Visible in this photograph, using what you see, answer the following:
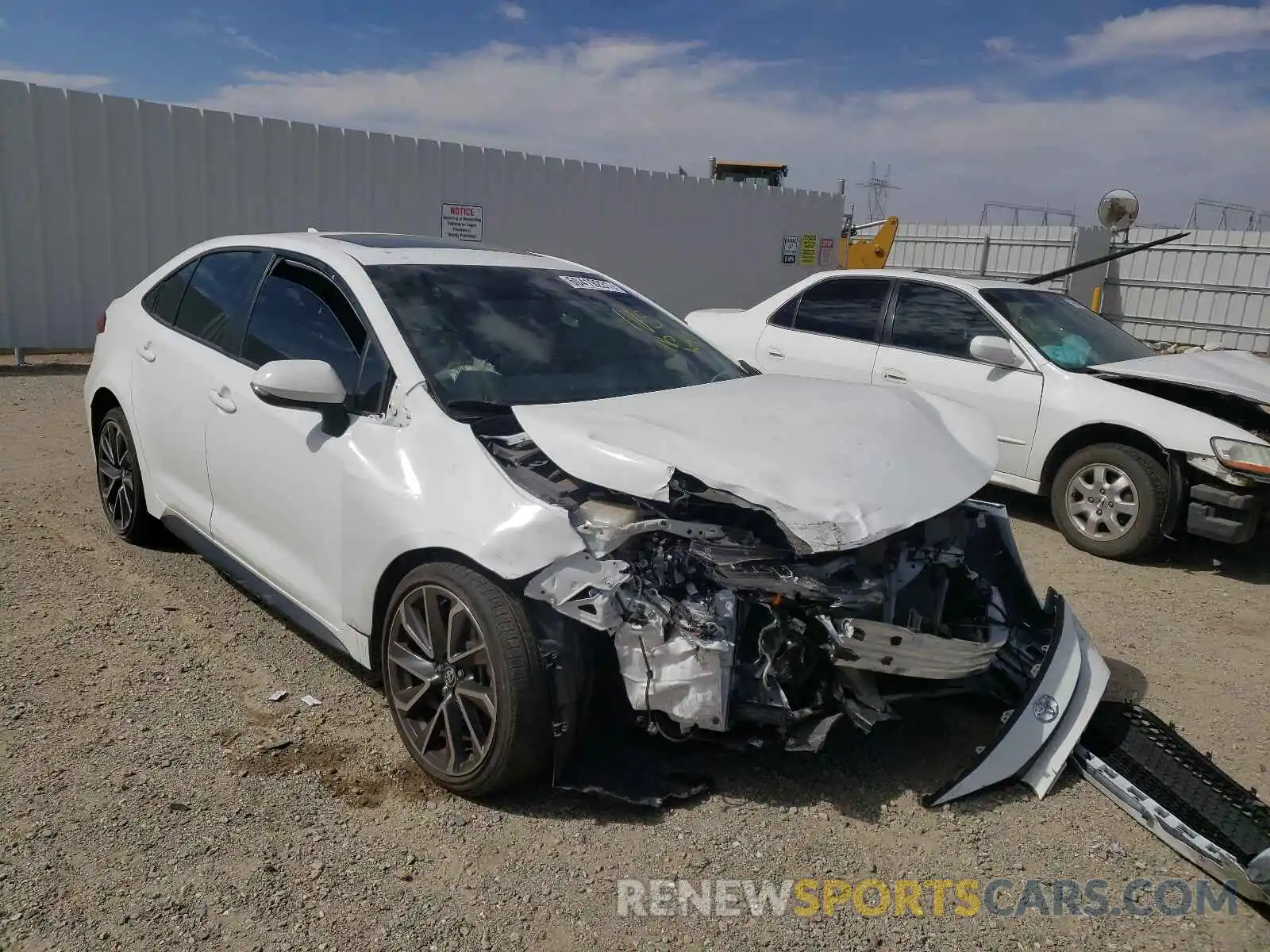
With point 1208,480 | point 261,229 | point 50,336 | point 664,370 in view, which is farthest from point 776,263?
point 664,370

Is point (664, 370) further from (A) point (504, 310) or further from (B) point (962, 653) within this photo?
(B) point (962, 653)

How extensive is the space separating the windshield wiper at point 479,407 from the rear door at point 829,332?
406 centimetres

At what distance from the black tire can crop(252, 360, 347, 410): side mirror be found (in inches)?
70.3

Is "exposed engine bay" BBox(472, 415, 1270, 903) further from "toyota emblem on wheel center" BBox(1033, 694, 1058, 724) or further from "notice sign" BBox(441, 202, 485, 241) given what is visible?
"notice sign" BBox(441, 202, 485, 241)

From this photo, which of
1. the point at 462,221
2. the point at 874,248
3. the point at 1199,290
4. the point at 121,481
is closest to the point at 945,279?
the point at 121,481

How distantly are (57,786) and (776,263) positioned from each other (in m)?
16.0

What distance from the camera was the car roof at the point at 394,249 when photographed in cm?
387

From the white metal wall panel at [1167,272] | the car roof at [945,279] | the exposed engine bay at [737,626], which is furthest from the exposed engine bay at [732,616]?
the white metal wall panel at [1167,272]

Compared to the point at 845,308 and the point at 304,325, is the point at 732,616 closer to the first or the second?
the point at 304,325

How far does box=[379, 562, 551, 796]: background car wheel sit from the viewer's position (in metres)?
2.80

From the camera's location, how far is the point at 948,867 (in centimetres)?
282

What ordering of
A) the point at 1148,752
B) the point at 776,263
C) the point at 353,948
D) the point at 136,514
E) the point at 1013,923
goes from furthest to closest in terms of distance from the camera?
the point at 776,263, the point at 136,514, the point at 1148,752, the point at 1013,923, the point at 353,948

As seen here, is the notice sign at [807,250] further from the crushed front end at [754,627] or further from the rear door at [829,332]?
the crushed front end at [754,627]

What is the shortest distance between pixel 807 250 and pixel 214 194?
10517 millimetres
